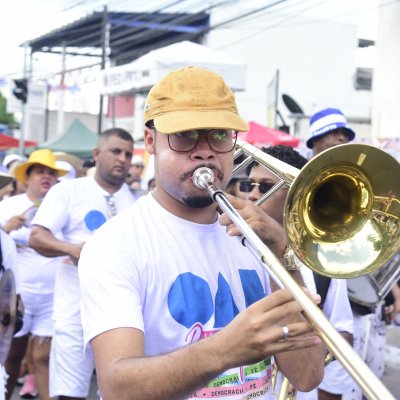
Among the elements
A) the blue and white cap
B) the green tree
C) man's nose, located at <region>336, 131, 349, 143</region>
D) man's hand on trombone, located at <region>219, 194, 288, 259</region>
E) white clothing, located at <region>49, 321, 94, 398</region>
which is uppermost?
the blue and white cap

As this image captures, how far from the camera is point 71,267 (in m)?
5.52

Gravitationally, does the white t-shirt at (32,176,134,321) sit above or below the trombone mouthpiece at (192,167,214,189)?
below

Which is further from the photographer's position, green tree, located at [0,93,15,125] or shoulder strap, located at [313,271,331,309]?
green tree, located at [0,93,15,125]

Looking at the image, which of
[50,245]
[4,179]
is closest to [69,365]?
[50,245]

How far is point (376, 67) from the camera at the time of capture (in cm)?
1603

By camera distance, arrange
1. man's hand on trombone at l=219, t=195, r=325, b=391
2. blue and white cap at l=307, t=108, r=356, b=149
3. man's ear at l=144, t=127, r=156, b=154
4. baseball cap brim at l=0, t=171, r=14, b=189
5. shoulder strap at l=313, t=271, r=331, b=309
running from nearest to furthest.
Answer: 1. man's hand on trombone at l=219, t=195, r=325, b=391
2. man's ear at l=144, t=127, r=156, b=154
3. shoulder strap at l=313, t=271, r=331, b=309
4. baseball cap brim at l=0, t=171, r=14, b=189
5. blue and white cap at l=307, t=108, r=356, b=149

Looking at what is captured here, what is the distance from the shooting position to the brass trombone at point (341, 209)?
2.14 metres

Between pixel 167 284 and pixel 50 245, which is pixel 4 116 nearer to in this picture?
pixel 50 245

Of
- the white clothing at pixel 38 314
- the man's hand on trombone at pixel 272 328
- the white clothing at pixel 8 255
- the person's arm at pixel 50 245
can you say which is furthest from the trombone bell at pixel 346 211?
the white clothing at pixel 38 314

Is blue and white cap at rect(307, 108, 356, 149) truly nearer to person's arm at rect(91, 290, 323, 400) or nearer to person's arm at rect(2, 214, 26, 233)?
person's arm at rect(2, 214, 26, 233)

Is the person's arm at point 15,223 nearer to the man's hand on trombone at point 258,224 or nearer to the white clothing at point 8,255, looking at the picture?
the white clothing at point 8,255

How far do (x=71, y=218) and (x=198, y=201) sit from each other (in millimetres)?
3349

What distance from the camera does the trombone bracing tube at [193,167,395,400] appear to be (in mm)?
1396

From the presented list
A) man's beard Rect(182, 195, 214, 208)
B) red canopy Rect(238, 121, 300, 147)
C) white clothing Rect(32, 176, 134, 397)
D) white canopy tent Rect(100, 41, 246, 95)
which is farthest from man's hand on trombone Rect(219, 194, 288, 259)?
red canopy Rect(238, 121, 300, 147)
